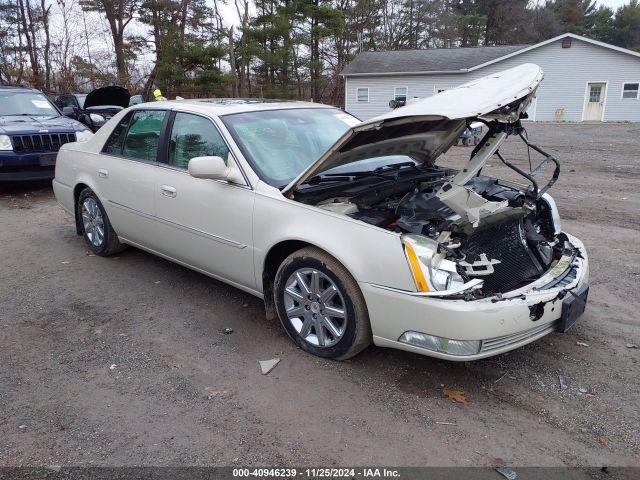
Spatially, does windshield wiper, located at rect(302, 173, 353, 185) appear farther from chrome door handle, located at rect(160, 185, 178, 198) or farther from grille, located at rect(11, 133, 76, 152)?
grille, located at rect(11, 133, 76, 152)

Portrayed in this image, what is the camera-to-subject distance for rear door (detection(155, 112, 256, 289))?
3.55 metres

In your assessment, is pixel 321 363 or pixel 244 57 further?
pixel 244 57

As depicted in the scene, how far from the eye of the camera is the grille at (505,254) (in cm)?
314

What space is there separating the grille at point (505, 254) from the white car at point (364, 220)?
10mm

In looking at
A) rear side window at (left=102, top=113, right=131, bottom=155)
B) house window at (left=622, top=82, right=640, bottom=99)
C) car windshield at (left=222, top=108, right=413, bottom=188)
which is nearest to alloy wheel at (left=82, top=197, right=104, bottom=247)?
rear side window at (left=102, top=113, right=131, bottom=155)

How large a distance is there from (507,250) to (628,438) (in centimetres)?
129

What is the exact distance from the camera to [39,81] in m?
27.0

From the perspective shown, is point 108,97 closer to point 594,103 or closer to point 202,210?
point 202,210

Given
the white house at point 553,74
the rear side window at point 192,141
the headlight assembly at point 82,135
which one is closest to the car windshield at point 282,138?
A: the rear side window at point 192,141

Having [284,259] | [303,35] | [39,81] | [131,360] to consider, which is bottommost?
[131,360]

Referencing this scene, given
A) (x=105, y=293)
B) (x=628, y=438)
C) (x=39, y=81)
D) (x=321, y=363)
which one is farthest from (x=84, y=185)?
(x=39, y=81)

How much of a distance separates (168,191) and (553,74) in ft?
92.0

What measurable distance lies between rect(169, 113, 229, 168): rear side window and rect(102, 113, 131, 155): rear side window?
2.84ft

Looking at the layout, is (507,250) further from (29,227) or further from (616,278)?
(29,227)
